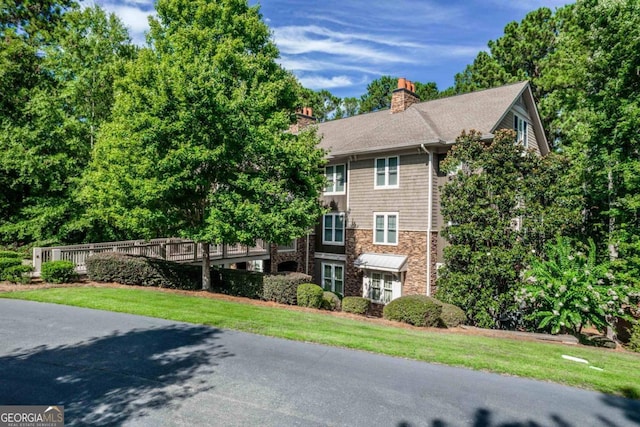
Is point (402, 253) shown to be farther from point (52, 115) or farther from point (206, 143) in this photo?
point (52, 115)

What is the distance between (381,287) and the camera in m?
19.2

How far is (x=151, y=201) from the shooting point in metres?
13.5

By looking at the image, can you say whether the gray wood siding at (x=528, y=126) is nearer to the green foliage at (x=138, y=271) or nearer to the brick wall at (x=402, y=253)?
the brick wall at (x=402, y=253)

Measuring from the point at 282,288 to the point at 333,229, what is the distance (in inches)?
307

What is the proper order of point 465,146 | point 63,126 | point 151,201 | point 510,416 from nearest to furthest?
1. point 510,416
2. point 151,201
3. point 465,146
4. point 63,126

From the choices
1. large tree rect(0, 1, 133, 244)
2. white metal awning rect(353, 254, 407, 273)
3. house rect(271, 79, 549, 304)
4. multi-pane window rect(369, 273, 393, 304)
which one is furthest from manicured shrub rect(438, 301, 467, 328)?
large tree rect(0, 1, 133, 244)

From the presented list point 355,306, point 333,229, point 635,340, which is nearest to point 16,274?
point 355,306

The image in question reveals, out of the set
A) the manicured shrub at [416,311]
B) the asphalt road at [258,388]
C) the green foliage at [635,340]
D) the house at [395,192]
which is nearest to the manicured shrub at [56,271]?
the asphalt road at [258,388]

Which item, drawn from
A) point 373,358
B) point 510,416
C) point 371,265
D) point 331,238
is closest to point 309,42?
point 331,238

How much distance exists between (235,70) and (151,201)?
20.6 ft

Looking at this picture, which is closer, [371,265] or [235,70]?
[235,70]

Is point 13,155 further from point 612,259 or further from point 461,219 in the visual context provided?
point 612,259

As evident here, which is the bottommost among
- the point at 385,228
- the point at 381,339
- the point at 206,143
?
the point at 381,339

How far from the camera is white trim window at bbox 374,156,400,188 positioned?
18.8 m
